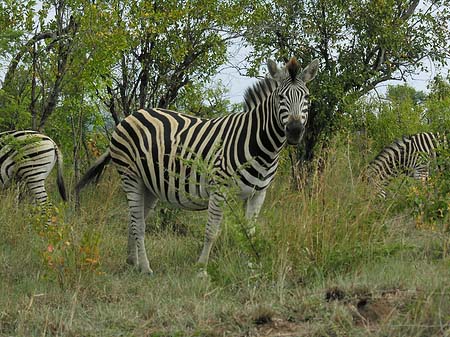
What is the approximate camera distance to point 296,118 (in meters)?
5.82

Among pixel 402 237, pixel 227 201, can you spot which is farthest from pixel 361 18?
pixel 227 201

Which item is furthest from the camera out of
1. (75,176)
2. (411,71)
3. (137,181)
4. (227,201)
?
(411,71)

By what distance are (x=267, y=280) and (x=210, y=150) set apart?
1.76 metres

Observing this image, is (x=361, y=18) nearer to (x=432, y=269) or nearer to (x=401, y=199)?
(x=401, y=199)

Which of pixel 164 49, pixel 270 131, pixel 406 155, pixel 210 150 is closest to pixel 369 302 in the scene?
pixel 270 131

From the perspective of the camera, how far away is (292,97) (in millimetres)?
5906

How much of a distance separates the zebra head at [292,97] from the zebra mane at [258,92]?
0.91ft

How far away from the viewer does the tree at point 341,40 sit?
10359 millimetres

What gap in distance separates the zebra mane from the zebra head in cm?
28

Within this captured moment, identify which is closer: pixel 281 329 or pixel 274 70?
pixel 281 329

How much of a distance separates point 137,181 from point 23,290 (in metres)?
2.02

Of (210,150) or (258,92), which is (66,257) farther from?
(258,92)

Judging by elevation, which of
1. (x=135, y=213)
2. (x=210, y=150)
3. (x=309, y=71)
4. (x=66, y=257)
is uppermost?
(x=309, y=71)

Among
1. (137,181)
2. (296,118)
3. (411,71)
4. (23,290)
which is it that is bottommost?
(23,290)
